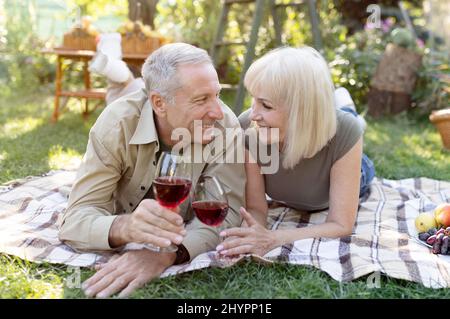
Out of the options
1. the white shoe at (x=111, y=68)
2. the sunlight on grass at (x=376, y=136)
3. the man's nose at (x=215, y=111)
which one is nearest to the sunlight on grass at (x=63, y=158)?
the white shoe at (x=111, y=68)

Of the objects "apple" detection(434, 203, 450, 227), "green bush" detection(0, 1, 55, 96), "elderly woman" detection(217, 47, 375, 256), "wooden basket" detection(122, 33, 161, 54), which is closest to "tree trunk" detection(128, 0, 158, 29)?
"wooden basket" detection(122, 33, 161, 54)

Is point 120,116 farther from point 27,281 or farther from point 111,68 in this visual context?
point 111,68

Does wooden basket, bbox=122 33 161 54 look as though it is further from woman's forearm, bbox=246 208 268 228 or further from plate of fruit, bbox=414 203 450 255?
plate of fruit, bbox=414 203 450 255

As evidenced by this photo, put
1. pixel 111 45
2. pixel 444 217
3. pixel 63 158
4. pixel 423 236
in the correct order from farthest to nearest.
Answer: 1. pixel 111 45
2. pixel 63 158
3. pixel 444 217
4. pixel 423 236

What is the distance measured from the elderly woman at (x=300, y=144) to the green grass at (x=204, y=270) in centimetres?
23

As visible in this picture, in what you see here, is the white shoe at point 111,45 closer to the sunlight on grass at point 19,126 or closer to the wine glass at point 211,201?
the sunlight on grass at point 19,126

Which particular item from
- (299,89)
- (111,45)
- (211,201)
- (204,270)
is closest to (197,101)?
(299,89)

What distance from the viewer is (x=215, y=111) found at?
2.82 metres

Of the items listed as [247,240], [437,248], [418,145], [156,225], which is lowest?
[418,145]

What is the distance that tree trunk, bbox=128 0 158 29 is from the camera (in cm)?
762

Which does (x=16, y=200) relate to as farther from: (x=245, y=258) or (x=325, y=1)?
(x=325, y=1)

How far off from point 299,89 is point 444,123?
3460 mm

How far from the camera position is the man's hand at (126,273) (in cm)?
248

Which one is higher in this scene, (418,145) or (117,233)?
(117,233)
